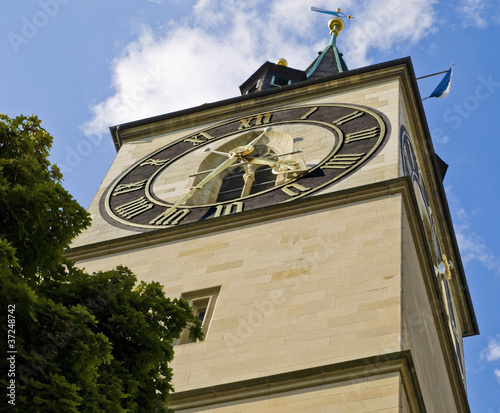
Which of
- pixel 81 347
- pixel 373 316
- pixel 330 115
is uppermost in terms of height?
pixel 330 115

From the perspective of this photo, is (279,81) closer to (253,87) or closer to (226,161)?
(253,87)

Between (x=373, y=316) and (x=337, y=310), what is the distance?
1.56 feet

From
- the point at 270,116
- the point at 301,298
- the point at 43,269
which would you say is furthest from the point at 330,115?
the point at 43,269

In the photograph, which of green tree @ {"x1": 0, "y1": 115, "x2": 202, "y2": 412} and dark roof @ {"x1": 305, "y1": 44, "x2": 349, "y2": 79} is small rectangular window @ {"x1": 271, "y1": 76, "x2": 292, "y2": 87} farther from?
green tree @ {"x1": 0, "y1": 115, "x2": 202, "y2": 412}

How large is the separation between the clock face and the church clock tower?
36mm

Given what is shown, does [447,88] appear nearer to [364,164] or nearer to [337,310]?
[364,164]

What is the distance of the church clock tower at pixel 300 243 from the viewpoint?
10.7 m

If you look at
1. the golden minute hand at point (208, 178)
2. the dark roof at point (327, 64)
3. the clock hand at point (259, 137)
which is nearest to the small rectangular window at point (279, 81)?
the dark roof at point (327, 64)

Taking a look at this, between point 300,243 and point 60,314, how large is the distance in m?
6.30

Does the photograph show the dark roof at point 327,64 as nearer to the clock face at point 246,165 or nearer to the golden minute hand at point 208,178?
the clock face at point 246,165

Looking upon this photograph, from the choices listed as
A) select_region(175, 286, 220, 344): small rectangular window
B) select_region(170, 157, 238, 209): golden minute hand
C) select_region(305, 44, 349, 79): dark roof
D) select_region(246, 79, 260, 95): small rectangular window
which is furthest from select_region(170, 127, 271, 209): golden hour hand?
select_region(305, 44, 349, 79): dark roof

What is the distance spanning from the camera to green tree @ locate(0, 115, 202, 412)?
7.10 m

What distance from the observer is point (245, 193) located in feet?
52.4

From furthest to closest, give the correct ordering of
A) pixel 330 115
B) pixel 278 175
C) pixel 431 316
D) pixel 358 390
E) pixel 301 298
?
pixel 330 115
pixel 278 175
pixel 431 316
pixel 301 298
pixel 358 390
